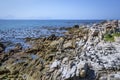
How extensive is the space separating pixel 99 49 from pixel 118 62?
4.79m

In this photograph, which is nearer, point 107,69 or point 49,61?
point 107,69

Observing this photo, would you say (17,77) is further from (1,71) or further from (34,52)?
Answer: (34,52)

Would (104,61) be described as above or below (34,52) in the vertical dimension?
above

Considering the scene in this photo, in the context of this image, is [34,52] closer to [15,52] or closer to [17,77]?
[15,52]

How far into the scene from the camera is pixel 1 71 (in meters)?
21.7

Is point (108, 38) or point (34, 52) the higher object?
point (108, 38)

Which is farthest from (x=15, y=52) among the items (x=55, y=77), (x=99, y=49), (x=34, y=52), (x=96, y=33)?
(x=55, y=77)

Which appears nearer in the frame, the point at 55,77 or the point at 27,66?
the point at 55,77

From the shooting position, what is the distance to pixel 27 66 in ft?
77.1

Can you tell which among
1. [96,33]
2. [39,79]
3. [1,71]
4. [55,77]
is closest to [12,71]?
[1,71]

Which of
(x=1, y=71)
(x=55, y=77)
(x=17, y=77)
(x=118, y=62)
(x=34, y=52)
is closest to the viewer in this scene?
(x=55, y=77)

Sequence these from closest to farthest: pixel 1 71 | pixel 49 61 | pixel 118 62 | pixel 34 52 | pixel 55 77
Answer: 1. pixel 55 77
2. pixel 118 62
3. pixel 1 71
4. pixel 49 61
5. pixel 34 52

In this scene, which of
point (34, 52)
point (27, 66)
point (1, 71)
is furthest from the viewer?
point (34, 52)

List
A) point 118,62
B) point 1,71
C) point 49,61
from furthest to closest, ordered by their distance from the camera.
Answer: point 49,61 < point 1,71 < point 118,62
